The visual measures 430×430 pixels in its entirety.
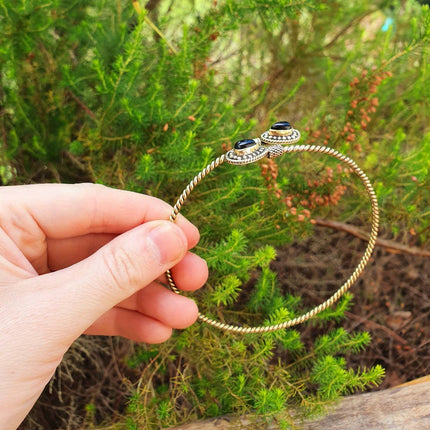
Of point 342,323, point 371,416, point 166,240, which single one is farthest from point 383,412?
point 166,240

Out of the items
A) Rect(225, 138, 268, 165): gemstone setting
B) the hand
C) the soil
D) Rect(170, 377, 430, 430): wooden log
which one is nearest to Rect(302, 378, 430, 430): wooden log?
Rect(170, 377, 430, 430): wooden log

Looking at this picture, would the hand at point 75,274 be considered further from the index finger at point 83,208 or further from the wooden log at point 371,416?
the wooden log at point 371,416

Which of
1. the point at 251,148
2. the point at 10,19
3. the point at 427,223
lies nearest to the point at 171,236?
the point at 251,148

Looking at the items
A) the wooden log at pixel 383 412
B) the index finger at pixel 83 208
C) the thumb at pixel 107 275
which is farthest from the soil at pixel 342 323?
the thumb at pixel 107 275

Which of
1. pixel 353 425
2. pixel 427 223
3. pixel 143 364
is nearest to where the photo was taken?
pixel 353 425

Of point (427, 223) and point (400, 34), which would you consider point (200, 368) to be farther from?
point (400, 34)

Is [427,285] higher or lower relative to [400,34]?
lower

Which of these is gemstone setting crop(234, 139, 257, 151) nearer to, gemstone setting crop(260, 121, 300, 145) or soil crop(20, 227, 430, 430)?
gemstone setting crop(260, 121, 300, 145)
